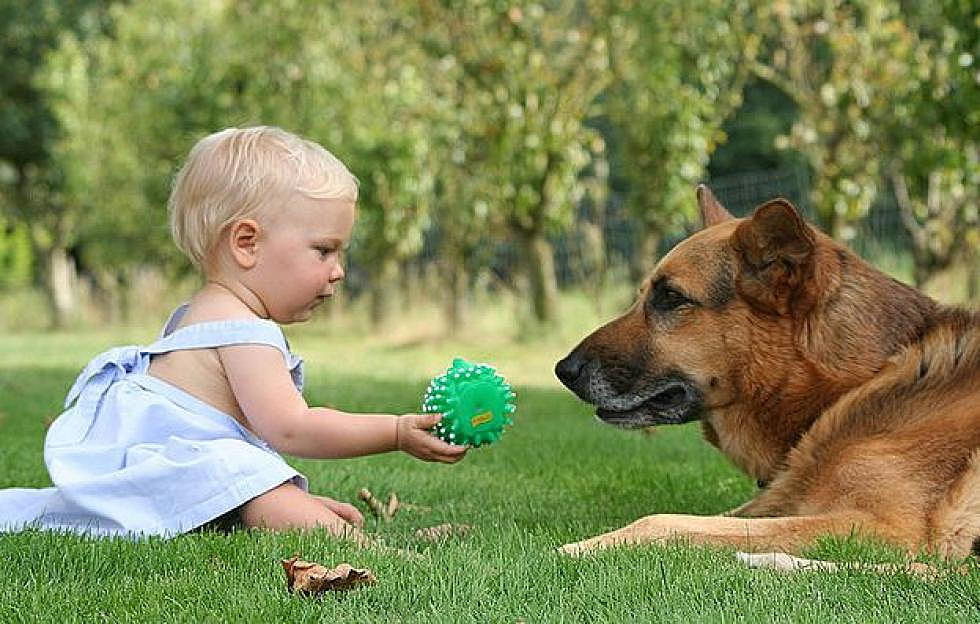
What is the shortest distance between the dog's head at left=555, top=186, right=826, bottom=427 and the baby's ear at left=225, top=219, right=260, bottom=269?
1.06m

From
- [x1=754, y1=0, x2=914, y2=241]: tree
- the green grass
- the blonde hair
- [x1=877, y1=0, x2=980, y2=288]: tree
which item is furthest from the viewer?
[x1=754, y1=0, x2=914, y2=241]: tree

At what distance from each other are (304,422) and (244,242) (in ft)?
2.04

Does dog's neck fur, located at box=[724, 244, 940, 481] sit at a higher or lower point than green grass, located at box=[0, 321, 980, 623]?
higher

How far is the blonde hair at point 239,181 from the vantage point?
4242mm

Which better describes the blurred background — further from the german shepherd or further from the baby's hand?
the baby's hand

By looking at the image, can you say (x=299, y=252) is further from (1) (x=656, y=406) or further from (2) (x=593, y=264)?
(2) (x=593, y=264)

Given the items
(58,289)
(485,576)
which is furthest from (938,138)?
(58,289)

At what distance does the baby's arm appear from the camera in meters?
4.08

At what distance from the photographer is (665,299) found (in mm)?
4406

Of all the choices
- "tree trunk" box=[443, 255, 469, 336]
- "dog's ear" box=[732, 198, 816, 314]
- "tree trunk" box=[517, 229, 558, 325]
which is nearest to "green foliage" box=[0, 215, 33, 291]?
"tree trunk" box=[443, 255, 469, 336]

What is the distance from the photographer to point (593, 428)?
8094mm

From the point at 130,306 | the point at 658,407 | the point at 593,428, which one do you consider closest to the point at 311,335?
the point at 130,306

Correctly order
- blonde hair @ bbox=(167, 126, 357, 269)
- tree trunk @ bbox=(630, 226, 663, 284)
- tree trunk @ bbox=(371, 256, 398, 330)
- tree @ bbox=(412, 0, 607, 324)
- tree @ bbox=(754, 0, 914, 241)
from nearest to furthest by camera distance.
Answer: blonde hair @ bbox=(167, 126, 357, 269) < tree @ bbox=(754, 0, 914, 241) < tree @ bbox=(412, 0, 607, 324) < tree trunk @ bbox=(630, 226, 663, 284) < tree trunk @ bbox=(371, 256, 398, 330)

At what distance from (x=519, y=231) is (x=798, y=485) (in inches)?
522
